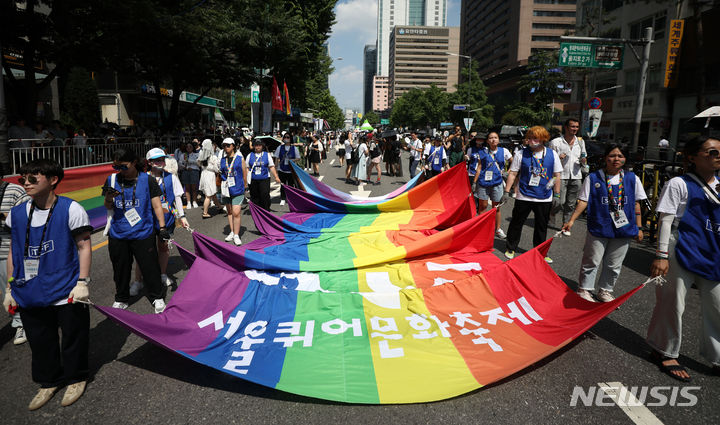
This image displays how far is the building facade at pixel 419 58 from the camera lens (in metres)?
190

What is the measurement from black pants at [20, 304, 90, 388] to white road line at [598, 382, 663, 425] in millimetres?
4194

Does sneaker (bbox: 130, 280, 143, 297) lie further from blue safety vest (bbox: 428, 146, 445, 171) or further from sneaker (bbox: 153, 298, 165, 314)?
blue safety vest (bbox: 428, 146, 445, 171)

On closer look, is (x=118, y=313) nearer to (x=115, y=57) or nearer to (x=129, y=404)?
(x=129, y=404)

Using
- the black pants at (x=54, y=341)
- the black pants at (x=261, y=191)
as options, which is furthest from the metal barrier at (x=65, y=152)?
the black pants at (x=54, y=341)

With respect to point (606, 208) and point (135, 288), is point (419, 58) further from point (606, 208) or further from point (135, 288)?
point (135, 288)

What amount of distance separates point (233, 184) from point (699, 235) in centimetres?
699

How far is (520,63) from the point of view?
8756 cm

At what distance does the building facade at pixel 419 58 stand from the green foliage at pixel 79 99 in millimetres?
168865

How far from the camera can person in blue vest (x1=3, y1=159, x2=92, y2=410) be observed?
10.8 ft

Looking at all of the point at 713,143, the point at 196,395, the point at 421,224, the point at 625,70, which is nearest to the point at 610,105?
the point at 625,70

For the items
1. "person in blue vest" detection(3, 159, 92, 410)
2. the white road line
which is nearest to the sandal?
the white road line

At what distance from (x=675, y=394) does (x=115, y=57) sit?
19.8 metres

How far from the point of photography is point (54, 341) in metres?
3.41

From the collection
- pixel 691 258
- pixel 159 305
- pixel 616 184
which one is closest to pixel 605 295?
pixel 616 184
